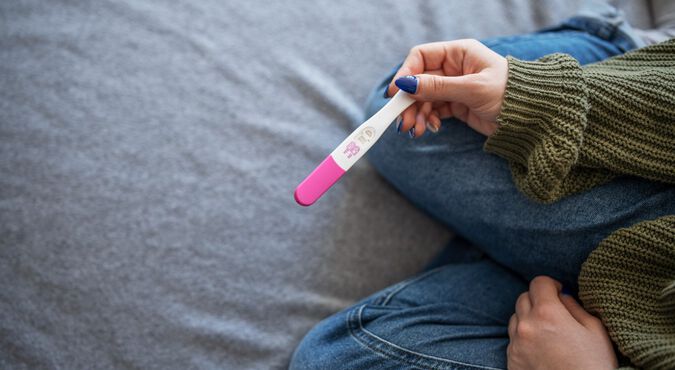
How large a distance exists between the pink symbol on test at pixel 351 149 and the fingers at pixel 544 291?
11.8 inches

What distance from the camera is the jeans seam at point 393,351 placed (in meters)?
0.58

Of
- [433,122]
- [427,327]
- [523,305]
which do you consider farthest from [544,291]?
[433,122]

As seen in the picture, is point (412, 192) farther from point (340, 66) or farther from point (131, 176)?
point (131, 176)

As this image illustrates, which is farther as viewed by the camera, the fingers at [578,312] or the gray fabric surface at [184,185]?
the gray fabric surface at [184,185]

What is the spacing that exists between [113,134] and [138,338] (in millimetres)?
312

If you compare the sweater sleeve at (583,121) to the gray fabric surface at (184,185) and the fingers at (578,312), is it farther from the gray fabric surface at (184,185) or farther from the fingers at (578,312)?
the gray fabric surface at (184,185)

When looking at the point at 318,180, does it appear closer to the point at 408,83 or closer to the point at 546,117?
the point at 408,83

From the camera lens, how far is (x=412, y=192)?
0.71 metres

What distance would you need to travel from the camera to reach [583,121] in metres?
0.53

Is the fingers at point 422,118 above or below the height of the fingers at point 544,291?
above

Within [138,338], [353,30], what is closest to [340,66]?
[353,30]

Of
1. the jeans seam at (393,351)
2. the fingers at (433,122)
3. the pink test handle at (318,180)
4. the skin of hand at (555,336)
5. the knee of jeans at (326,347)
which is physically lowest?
the knee of jeans at (326,347)

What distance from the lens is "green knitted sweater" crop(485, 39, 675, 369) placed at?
524mm

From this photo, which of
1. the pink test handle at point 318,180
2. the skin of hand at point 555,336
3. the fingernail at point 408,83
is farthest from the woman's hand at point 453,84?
the skin of hand at point 555,336
